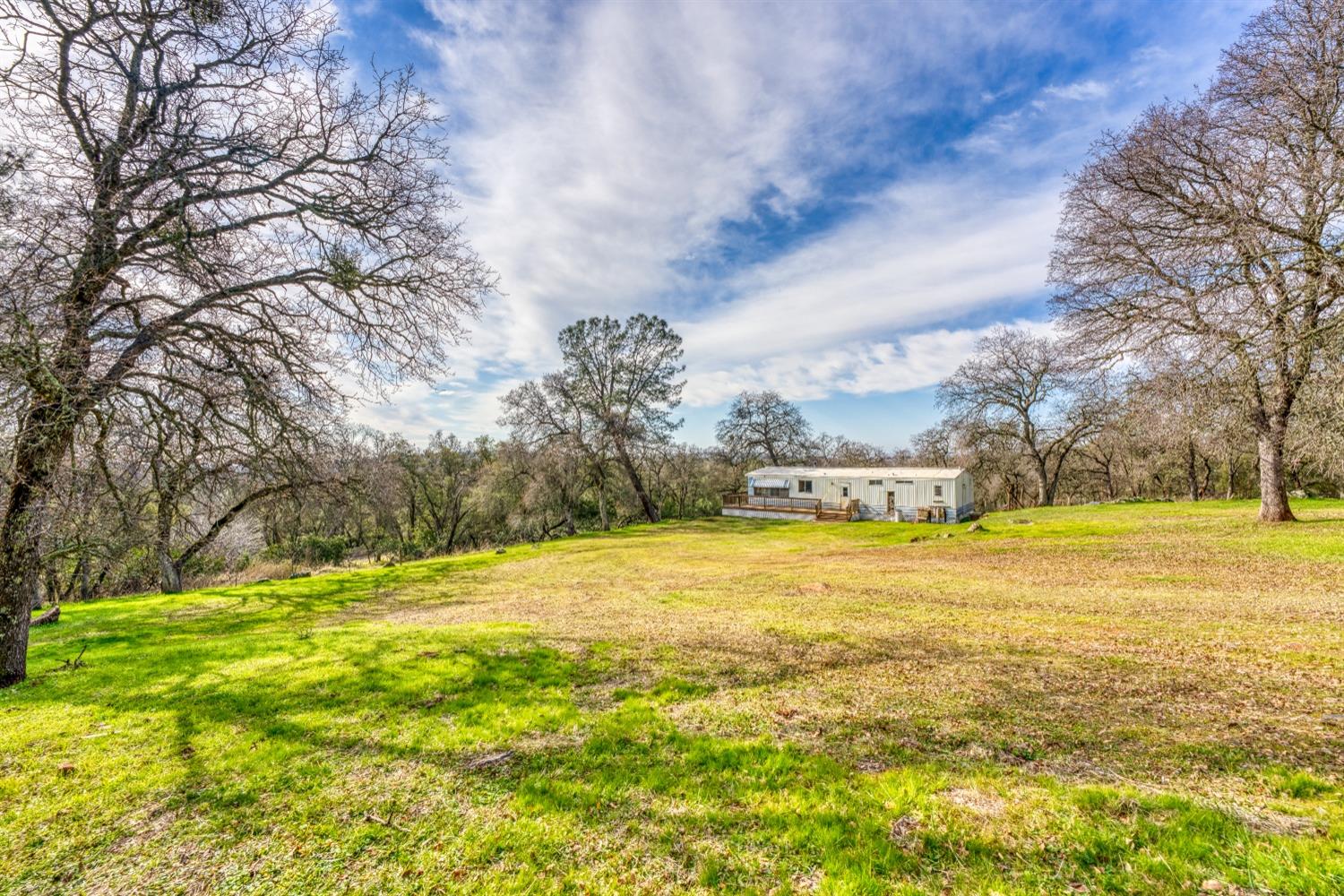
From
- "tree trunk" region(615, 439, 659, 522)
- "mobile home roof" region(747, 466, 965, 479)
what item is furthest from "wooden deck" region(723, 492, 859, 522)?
"tree trunk" region(615, 439, 659, 522)

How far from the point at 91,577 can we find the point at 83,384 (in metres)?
19.3

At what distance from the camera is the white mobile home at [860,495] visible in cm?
2747

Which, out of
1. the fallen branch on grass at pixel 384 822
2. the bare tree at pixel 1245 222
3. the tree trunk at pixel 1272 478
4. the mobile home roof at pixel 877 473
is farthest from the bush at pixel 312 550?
the tree trunk at pixel 1272 478

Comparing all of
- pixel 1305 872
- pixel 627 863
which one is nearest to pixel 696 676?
pixel 627 863

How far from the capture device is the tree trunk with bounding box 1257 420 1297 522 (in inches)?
487

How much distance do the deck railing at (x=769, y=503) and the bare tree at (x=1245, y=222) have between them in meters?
19.3

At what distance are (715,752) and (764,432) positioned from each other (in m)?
38.9

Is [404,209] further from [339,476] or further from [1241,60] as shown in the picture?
[1241,60]

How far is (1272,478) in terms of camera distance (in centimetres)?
1315

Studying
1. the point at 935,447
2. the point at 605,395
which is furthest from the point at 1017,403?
the point at 605,395

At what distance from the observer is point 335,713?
475cm

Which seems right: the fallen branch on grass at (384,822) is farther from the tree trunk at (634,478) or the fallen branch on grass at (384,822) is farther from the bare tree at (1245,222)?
the tree trunk at (634,478)

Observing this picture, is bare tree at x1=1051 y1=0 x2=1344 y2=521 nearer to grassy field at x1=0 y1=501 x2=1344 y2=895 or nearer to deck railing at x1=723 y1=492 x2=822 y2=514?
grassy field at x1=0 y1=501 x2=1344 y2=895

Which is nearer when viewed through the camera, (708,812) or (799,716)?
(708,812)
